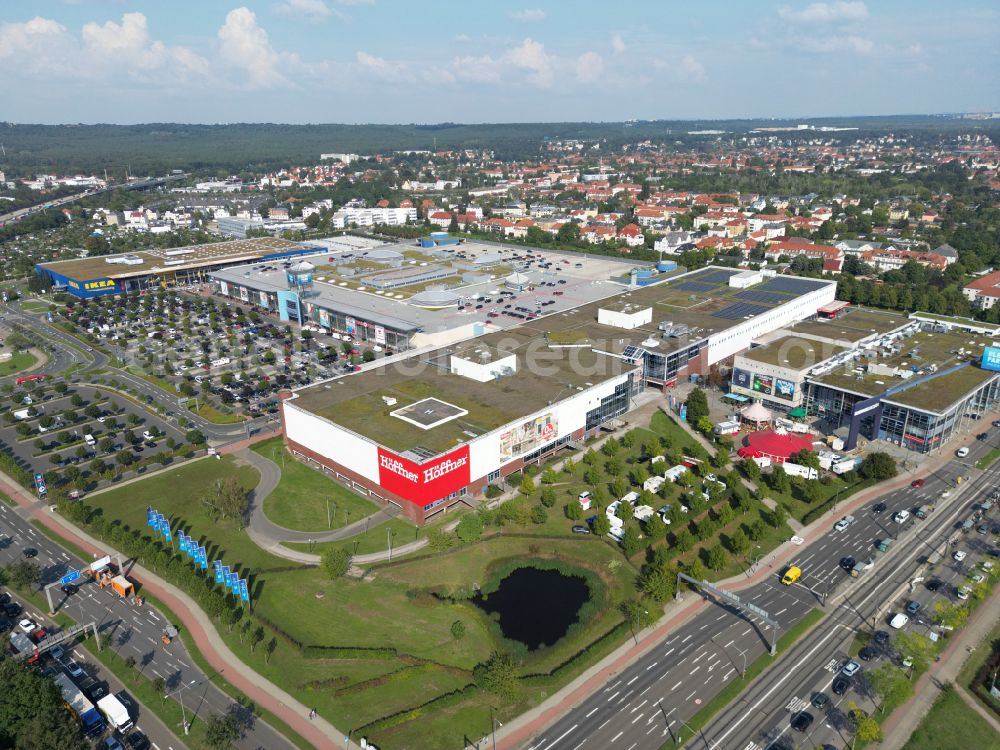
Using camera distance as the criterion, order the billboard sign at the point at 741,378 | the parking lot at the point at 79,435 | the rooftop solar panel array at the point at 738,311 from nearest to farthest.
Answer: the parking lot at the point at 79,435 < the billboard sign at the point at 741,378 < the rooftop solar panel array at the point at 738,311

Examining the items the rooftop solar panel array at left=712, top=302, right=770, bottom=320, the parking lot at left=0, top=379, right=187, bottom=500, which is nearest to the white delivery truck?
the parking lot at left=0, top=379, right=187, bottom=500

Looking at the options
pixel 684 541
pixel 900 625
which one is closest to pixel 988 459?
pixel 900 625

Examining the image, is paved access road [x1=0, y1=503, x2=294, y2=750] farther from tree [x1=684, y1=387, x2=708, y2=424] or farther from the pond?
tree [x1=684, y1=387, x2=708, y2=424]

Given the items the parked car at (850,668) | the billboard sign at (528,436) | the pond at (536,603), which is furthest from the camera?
the billboard sign at (528,436)

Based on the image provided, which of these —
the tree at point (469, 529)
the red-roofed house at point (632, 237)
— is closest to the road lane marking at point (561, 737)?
the tree at point (469, 529)

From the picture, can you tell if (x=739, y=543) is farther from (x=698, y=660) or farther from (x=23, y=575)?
(x=23, y=575)

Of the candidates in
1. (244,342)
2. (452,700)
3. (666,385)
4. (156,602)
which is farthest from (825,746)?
(244,342)

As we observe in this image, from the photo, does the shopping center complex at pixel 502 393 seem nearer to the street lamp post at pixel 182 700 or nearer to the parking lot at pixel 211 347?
the parking lot at pixel 211 347

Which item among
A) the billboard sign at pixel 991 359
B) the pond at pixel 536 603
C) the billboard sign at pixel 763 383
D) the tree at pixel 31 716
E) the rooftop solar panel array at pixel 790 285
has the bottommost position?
the pond at pixel 536 603
